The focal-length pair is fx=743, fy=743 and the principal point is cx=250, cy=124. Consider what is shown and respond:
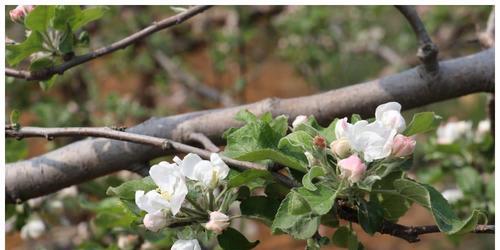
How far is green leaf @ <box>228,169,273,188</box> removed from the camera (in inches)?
32.5

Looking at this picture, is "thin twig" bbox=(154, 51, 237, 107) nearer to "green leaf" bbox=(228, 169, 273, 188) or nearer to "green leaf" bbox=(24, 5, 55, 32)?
"green leaf" bbox=(24, 5, 55, 32)

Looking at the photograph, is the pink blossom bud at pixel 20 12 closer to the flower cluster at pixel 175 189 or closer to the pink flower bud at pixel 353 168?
the flower cluster at pixel 175 189

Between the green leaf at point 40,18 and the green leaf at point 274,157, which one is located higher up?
the green leaf at point 40,18

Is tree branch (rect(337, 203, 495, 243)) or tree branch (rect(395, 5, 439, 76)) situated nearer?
tree branch (rect(337, 203, 495, 243))

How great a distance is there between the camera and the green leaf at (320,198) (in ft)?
2.45

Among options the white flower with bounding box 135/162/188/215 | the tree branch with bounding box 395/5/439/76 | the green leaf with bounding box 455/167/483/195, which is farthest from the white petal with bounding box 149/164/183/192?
the green leaf with bounding box 455/167/483/195

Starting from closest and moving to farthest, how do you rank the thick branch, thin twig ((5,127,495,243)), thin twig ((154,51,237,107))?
thin twig ((5,127,495,243))
the thick branch
thin twig ((154,51,237,107))

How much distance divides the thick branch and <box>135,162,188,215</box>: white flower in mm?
342

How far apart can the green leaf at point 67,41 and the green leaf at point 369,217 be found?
1.67 feet

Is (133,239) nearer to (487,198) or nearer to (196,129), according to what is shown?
(196,129)

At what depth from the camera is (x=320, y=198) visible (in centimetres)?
76

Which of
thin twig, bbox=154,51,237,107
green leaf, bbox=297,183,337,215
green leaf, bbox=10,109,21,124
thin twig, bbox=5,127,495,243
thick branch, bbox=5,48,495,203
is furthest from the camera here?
thin twig, bbox=154,51,237,107

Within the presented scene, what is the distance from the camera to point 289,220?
77 centimetres

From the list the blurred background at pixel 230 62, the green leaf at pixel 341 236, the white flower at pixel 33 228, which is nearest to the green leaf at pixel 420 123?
the green leaf at pixel 341 236
